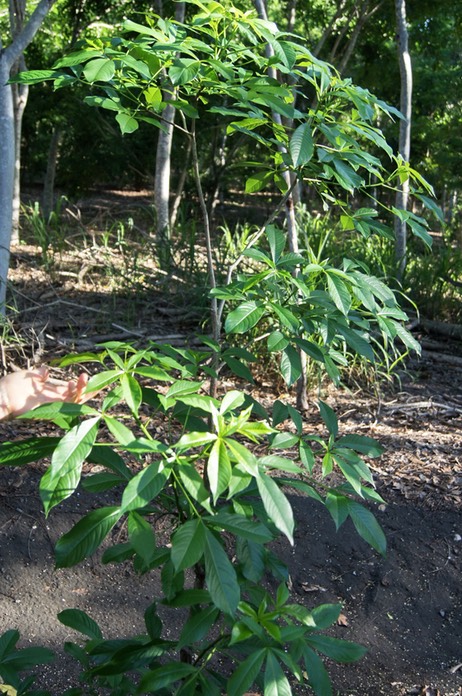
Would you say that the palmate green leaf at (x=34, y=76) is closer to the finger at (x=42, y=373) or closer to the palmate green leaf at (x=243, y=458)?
the palmate green leaf at (x=243, y=458)

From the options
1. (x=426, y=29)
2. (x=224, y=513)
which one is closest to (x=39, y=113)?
(x=426, y=29)

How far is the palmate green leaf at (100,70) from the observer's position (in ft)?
6.15

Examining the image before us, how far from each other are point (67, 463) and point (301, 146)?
1.05 meters

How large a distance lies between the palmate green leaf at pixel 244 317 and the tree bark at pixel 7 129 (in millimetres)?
3009

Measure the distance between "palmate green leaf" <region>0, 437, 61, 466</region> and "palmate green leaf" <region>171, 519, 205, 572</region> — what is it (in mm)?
340

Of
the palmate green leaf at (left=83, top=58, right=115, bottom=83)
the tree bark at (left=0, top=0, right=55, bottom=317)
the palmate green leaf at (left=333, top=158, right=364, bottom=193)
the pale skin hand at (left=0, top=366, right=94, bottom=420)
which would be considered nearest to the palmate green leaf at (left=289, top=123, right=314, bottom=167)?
the palmate green leaf at (left=333, top=158, right=364, bottom=193)

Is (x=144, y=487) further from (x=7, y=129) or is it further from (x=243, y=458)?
(x=7, y=129)

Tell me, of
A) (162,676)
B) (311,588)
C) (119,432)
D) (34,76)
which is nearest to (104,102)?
(34,76)

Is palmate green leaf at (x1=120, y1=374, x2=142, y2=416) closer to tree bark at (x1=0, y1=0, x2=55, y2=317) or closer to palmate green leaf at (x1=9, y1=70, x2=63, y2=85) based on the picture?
palmate green leaf at (x1=9, y1=70, x2=63, y2=85)

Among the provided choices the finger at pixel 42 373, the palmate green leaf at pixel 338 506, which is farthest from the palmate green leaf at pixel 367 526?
the finger at pixel 42 373

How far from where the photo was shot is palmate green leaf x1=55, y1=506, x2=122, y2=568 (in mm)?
1567

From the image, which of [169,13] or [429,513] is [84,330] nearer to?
[429,513]

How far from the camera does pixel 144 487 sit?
1378mm

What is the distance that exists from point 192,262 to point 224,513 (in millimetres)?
4379
